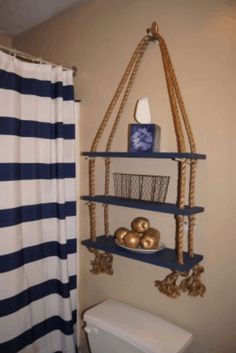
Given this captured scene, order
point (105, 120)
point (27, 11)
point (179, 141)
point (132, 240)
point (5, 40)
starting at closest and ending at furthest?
point (179, 141) → point (132, 240) → point (105, 120) → point (27, 11) → point (5, 40)

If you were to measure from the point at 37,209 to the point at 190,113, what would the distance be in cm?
95

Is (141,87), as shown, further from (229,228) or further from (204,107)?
→ (229,228)

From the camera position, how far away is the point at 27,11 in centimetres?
168

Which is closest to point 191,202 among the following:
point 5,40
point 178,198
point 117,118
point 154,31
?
point 178,198

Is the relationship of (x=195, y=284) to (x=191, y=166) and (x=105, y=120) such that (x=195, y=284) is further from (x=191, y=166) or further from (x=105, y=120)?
(x=105, y=120)

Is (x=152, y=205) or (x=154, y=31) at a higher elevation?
(x=154, y=31)

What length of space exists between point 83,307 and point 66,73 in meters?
1.46

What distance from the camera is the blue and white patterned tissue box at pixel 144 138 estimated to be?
1179 mm

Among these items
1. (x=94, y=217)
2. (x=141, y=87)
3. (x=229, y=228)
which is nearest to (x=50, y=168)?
(x=94, y=217)

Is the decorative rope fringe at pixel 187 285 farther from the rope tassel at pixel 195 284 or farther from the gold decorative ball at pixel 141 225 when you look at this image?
the gold decorative ball at pixel 141 225

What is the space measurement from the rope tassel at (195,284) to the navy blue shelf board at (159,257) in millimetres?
58

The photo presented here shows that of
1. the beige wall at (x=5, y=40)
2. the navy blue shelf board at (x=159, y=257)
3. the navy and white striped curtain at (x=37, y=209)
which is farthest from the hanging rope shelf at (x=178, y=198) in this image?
the beige wall at (x=5, y=40)

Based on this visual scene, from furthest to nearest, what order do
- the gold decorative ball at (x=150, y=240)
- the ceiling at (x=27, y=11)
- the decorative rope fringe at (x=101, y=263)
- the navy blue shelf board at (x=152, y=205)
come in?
the ceiling at (x=27, y=11) < the decorative rope fringe at (x=101, y=263) < the gold decorative ball at (x=150, y=240) < the navy blue shelf board at (x=152, y=205)

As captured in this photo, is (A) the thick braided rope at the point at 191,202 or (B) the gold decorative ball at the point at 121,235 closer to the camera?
(A) the thick braided rope at the point at 191,202
